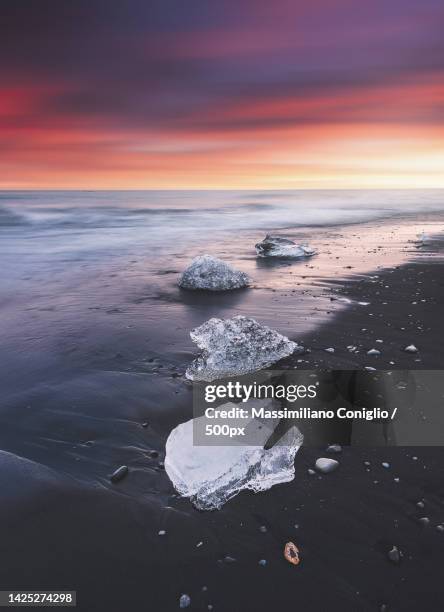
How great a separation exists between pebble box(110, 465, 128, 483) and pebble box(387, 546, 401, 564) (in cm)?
235

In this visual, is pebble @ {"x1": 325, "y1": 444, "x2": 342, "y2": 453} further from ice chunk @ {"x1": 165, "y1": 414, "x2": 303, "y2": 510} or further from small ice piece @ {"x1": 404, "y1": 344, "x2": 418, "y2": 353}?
small ice piece @ {"x1": 404, "y1": 344, "x2": 418, "y2": 353}

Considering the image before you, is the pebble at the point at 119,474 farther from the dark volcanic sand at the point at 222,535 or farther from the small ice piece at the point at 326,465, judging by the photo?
the small ice piece at the point at 326,465

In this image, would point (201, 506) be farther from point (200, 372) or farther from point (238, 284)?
point (238, 284)

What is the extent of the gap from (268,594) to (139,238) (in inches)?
946

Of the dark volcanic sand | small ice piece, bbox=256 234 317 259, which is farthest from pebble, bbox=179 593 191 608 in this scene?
small ice piece, bbox=256 234 317 259

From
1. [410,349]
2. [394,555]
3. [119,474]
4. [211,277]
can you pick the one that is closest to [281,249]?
[211,277]

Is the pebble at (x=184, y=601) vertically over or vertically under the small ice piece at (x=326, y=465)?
under

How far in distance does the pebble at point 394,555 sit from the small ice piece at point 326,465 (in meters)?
0.90

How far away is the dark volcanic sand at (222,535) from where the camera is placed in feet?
9.18

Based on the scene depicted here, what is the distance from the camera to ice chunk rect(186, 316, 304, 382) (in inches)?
220

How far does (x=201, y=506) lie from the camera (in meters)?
3.47

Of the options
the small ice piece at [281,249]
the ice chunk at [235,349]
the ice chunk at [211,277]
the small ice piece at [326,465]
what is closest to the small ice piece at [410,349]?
the ice chunk at [235,349]

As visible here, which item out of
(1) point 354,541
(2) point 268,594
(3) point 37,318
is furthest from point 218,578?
(3) point 37,318

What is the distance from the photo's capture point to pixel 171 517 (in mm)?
3393
